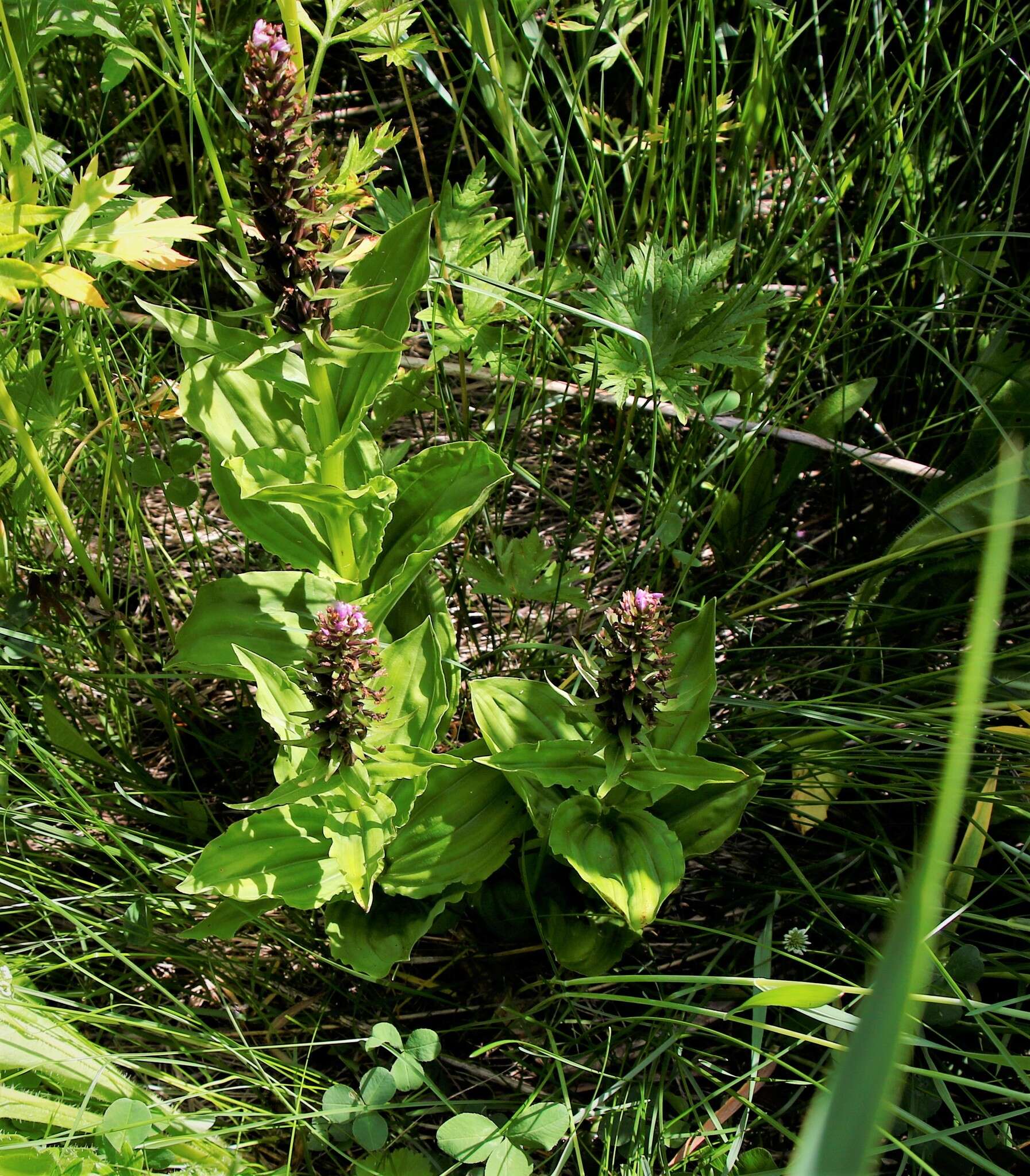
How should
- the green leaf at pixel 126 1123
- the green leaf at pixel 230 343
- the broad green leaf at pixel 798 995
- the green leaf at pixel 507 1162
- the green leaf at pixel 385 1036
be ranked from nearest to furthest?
1. the broad green leaf at pixel 798 995
2. the green leaf at pixel 126 1123
3. the green leaf at pixel 507 1162
4. the green leaf at pixel 385 1036
5. the green leaf at pixel 230 343

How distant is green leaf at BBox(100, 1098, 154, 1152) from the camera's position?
3.69ft

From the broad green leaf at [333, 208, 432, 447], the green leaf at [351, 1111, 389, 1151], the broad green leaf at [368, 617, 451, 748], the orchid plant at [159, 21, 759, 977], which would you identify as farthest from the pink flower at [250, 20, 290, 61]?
the green leaf at [351, 1111, 389, 1151]

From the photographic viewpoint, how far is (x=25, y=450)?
1.51 m

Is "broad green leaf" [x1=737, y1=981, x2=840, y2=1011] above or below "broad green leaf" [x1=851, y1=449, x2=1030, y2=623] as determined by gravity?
above

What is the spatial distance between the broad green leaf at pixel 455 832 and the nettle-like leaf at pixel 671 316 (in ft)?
2.13

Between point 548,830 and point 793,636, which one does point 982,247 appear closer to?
point 793,636

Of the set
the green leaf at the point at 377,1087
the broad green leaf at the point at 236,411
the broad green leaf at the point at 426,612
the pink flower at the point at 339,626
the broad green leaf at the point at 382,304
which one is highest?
the broad green leaf at the point at 382,304

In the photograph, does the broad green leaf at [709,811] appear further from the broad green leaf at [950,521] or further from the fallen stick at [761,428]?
the fallen stick at [761,428]

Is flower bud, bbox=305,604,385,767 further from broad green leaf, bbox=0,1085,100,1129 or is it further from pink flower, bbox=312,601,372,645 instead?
broad green leaf, bbox=0,1085,100,1129

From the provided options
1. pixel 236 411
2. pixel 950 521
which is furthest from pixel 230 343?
pixel 950 521

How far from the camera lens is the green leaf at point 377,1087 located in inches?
52.1

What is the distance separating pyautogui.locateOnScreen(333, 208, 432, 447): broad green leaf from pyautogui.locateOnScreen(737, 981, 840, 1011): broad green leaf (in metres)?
0.93

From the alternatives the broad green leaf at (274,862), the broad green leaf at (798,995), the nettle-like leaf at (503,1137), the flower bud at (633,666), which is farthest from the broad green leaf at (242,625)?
the broad green leaf at (798,995)

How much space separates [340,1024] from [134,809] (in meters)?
0.52
